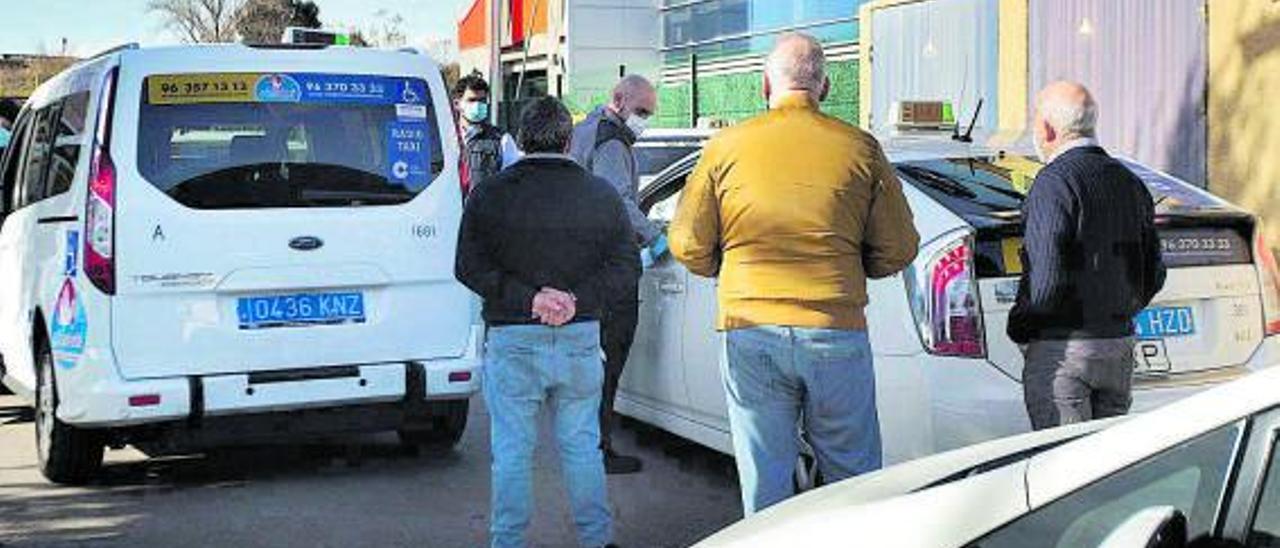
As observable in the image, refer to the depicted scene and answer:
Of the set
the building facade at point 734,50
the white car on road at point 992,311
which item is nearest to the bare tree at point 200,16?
the building facade at point 734,50

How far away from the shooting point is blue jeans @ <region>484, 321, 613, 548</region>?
486 centimetres

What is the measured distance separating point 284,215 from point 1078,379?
3.45 meters

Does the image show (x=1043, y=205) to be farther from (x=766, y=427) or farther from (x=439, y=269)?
(x=439, y=269)

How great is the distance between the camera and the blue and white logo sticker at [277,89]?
20.4ft

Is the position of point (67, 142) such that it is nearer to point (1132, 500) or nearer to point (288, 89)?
point (288, 89)

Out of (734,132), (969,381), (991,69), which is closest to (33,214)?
(734,132)

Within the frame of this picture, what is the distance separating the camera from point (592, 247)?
4945 millimetres

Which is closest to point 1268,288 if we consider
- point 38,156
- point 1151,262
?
point 1151,262

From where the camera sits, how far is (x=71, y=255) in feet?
19.7

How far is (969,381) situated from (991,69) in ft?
34.0

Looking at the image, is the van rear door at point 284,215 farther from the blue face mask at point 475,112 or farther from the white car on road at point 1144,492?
the white car on road at point 1144,492

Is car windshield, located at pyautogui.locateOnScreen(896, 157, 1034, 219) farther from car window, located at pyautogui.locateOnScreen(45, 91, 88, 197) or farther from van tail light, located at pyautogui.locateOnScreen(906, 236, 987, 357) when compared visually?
car window, located at pyautogui.locateOnScreen(45, 91, 88, 197)

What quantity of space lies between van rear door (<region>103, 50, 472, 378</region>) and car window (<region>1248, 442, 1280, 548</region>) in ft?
14.9

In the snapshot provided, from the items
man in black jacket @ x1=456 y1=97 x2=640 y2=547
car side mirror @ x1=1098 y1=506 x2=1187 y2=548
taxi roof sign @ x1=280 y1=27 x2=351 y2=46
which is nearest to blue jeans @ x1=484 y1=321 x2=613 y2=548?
man in black jacket @ x1=456 y1=97 x2=640 y2=547
